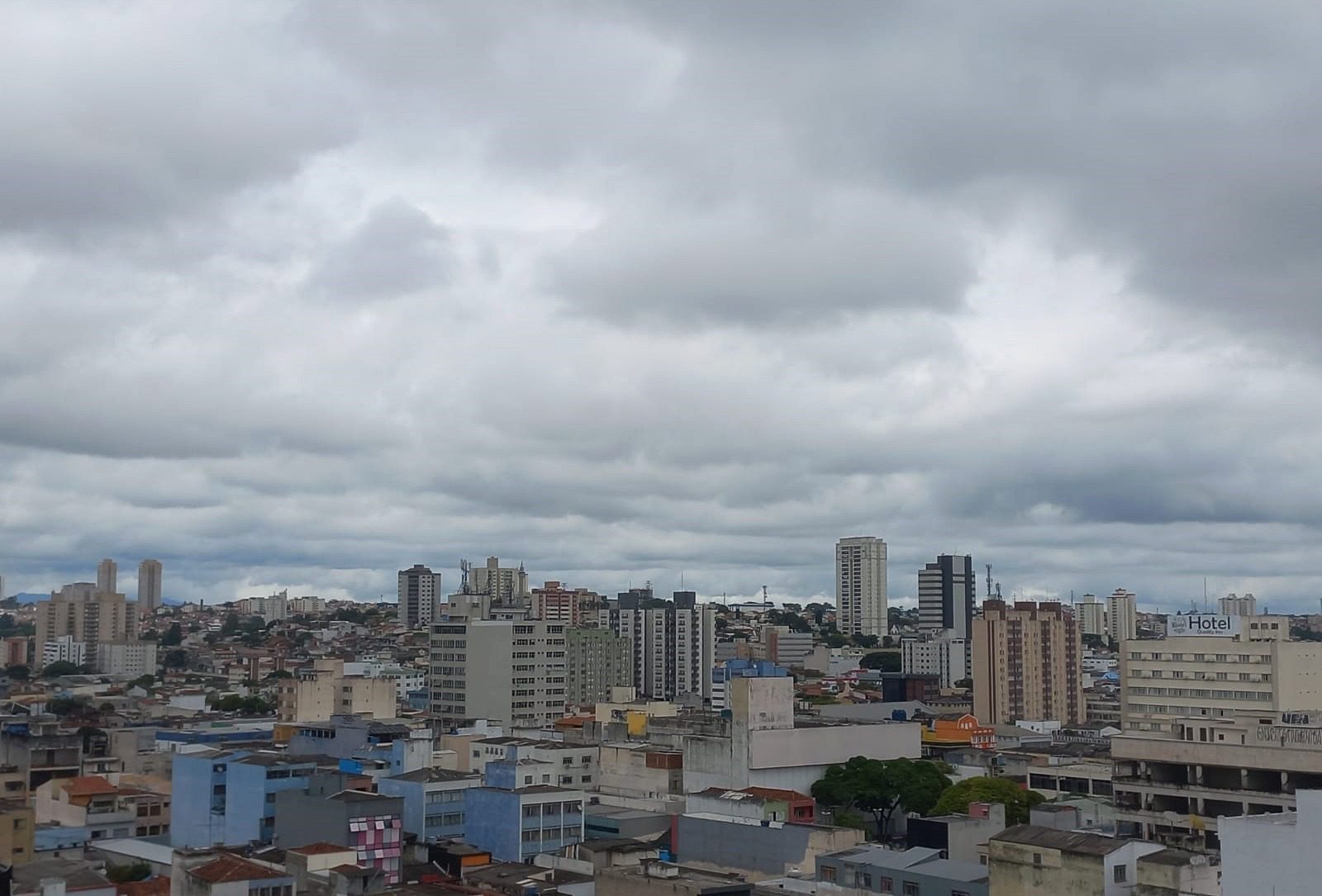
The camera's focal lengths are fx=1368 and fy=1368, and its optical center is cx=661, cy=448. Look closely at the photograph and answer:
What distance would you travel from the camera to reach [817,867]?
2137 inches

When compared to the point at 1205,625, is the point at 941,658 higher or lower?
lower

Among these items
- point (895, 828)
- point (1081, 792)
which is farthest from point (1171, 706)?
point (895, 828)

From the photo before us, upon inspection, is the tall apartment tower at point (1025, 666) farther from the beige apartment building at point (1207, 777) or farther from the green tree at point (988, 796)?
the beige apartment building at point (1207, 777)

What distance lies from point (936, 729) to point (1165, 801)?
48.8m

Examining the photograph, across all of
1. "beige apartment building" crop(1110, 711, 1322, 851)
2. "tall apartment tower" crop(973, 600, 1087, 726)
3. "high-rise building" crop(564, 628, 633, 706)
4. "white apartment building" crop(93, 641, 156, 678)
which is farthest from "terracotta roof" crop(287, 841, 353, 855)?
"white apartment building" crop(93, 641, 156, 678)

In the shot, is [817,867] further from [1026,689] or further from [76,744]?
[1026,689]

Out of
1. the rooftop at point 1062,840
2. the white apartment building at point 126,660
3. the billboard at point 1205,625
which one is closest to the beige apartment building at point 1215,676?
the billboard at point 1205,625

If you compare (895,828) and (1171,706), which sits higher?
(1171,706)

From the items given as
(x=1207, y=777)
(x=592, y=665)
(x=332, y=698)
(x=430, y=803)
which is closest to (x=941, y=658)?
(x=592, y=665)

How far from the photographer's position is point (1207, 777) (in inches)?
2309

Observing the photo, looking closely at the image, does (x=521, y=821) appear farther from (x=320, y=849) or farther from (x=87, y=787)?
(x=87, y=787)

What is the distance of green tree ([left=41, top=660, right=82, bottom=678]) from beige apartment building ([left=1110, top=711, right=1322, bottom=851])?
150 meters

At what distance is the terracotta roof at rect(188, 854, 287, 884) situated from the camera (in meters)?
42.5

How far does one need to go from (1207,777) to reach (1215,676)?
34082mm
